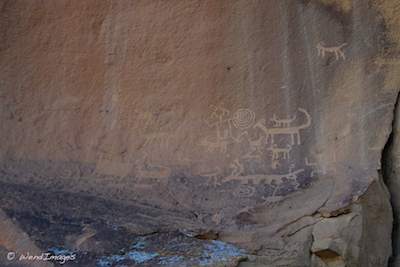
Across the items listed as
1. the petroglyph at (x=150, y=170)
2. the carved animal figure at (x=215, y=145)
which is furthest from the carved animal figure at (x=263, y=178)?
the petroglyph at (x=150, y=170)

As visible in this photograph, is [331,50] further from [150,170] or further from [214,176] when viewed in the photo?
[150,170]

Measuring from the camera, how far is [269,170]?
309 centimetres

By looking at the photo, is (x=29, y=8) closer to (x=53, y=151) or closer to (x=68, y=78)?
(x=68, y=78)

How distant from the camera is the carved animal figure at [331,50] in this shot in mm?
3129

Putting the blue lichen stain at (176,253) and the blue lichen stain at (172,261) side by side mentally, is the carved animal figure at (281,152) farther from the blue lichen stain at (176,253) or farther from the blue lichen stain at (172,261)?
the blue lichen stain at (172,261)

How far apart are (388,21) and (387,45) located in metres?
0.10

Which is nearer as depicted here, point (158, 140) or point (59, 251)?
point (59, 251)

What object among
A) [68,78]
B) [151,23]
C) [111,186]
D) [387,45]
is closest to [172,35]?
[151,23]

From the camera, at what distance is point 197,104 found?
318 cm

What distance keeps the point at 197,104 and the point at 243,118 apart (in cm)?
20

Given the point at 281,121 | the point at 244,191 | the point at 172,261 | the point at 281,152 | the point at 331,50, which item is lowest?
the point at 172,261

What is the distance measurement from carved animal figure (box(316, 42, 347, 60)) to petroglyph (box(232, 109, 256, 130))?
14.7 inches

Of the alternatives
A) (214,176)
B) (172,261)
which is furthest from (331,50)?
(172,261)

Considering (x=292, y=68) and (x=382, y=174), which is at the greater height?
(x=292, y=68)
